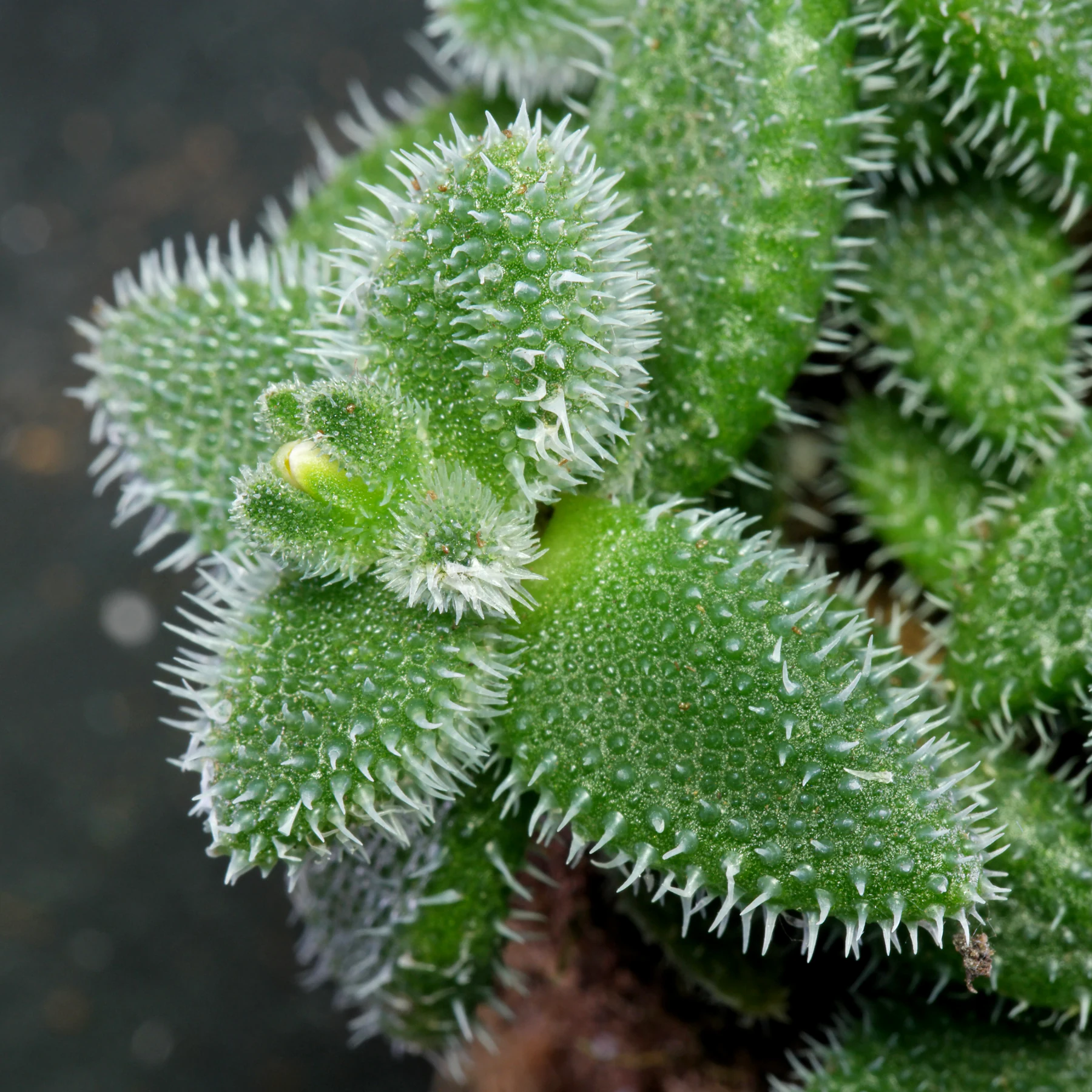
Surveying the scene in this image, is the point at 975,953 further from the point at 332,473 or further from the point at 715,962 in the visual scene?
the point at 332,473

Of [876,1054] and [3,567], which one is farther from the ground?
[3,567]

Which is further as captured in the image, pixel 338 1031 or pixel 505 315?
pixel 338 1031

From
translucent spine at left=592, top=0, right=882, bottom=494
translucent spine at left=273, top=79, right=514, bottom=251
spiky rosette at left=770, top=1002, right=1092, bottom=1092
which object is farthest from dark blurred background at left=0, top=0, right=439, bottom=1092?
translucent spine at left=592, top=0, right=882, bottom=494

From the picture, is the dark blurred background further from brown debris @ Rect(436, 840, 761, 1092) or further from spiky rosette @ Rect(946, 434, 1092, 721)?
spiky rosette @ Rect(946, 434, 1092, 721)

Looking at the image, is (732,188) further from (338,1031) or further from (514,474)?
(338,1031)

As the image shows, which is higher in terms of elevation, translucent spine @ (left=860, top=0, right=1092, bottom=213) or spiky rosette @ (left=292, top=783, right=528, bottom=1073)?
translucent spine @ (left=860, top=0, right=1092, bottom=213)

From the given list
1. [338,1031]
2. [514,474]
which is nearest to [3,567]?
[338,1031]
